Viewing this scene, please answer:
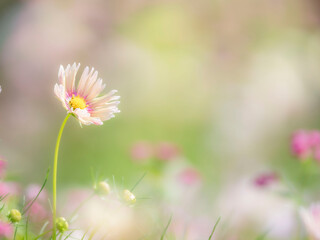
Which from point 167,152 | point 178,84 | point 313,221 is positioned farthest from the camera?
point 178,84

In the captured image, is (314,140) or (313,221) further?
(314,140)

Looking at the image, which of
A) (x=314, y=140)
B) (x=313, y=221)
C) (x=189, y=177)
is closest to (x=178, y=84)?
(x=189, y=177)

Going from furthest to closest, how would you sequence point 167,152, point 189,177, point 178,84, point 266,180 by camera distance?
point 178,84 → point 189,177 → point 167,152 → point 266,180

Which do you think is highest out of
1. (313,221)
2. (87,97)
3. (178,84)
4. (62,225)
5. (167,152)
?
(178,84)

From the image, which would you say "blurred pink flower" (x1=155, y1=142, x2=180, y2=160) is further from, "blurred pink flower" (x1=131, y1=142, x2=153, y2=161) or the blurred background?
the blurred background

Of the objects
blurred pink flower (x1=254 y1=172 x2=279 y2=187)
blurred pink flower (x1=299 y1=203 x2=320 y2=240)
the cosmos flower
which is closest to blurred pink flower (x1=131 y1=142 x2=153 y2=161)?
blurred pink flower (x1=254 y1=172 x2=279 y2=187)

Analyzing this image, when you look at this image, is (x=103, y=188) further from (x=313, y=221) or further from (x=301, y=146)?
(x=301, y=146)

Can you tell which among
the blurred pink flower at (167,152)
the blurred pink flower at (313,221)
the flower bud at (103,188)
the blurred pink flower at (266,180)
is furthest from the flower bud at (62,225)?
the blurred pink flower at (167,152)
